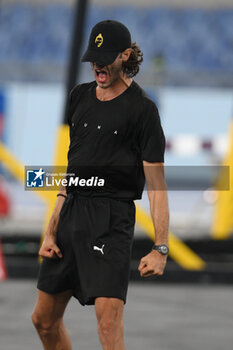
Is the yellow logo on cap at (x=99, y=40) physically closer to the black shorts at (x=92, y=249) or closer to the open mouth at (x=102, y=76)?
the open mouth at (x=102, y=76)

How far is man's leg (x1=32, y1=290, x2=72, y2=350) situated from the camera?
16.3 feet

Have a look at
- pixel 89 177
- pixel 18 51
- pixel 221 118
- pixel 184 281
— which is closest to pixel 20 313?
pixel 184 281

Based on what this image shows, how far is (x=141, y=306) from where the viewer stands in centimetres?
845

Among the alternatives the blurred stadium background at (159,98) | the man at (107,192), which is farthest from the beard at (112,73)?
the blurred stadium background at (159,98)

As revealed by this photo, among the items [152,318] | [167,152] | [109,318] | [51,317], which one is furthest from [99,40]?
[167,152]

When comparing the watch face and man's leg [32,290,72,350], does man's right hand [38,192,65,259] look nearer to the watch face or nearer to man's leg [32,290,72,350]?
man's leg [32,290,72,350]

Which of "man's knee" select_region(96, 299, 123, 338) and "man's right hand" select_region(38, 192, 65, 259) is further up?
"man's right hand" select_region(38, 192, 65, 259)

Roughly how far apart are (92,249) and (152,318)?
3.24 meters

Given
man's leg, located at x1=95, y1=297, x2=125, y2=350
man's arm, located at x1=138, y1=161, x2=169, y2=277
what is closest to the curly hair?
man's arm, located at x1=138, y1=161, x2=169, y2=277

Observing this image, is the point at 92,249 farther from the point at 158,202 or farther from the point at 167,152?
the point at 167,152

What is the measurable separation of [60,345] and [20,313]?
9.63 ft

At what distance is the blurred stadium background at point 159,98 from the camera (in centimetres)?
1120

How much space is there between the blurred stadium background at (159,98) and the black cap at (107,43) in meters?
5.42

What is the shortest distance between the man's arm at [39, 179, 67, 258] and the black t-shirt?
197mm
